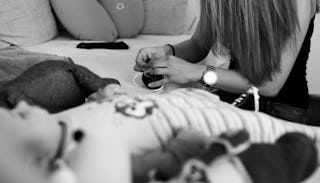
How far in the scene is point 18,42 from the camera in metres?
1.38

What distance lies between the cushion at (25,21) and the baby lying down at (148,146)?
38.5 inches

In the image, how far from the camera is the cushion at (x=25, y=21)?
1.34 m

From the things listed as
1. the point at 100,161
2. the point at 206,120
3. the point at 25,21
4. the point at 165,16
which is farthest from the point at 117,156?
the point at 165,16

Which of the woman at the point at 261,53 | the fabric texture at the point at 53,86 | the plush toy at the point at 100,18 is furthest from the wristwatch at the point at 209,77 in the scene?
the plush toy at the point at 100,18

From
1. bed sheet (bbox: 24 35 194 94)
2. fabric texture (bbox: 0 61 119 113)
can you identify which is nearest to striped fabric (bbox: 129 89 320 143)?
fabric texture (bbox: 0 61 119 113)

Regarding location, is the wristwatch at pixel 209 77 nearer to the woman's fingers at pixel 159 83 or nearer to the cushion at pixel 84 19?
the woman's fingers at pixel 159 83

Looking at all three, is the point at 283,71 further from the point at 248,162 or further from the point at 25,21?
the point at 25,21

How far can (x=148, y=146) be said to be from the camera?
443 mm

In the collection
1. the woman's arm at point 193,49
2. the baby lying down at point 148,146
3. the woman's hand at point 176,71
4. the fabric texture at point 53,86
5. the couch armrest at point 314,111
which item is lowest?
the couch armrest at point 314,111

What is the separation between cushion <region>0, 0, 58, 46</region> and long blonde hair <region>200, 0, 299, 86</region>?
0.74 m

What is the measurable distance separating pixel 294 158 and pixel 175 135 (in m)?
0.14

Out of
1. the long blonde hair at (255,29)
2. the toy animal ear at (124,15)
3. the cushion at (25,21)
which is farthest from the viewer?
the toy animal ear at (124,15)

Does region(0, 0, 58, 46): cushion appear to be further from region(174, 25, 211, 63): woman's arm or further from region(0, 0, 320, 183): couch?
region(174, 25, 211, 63): woman's arm

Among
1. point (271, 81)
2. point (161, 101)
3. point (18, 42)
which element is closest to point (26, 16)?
point (18, 42)
